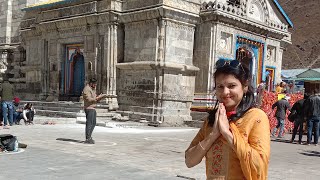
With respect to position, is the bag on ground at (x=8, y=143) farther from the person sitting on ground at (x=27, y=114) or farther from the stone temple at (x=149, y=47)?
→ the stone temple at (x=149, y=47)

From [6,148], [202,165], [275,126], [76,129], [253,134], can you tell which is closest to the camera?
[253,134]

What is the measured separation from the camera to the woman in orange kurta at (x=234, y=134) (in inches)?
84.7

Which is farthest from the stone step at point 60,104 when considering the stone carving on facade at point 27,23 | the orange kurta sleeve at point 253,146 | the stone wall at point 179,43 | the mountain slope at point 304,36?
the mountain slope at point 304,36

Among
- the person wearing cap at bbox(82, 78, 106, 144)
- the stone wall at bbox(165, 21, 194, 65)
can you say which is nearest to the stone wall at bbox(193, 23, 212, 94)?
the stone wall at bbox(165, 21, 194, 65)

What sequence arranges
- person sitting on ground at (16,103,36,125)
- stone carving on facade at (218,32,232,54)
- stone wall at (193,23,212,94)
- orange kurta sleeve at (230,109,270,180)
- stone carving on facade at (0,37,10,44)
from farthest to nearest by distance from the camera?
stone carving on facade at (0,37,10,44) → stone carving on facade at (218,32,232,54) → stone wall at (193,23,212,94) → person sitting on ground at (16,103,36,125) → orange kurta sleeve at (230,109,270,180)

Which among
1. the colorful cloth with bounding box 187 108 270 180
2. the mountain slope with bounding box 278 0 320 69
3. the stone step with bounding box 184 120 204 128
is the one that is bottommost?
the stone step with bounding box 184 120 204 128

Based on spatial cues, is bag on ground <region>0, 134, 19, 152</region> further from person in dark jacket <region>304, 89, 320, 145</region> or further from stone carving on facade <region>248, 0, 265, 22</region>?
stone carving on facade <region>248, 0, 265, 22</region>

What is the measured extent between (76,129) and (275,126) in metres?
7.86

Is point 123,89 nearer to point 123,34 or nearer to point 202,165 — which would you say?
point 123,34

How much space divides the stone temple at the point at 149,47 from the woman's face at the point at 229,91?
44.5ft

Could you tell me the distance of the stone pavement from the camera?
20.9 feet

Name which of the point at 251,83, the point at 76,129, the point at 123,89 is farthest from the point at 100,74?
the point at 251,83

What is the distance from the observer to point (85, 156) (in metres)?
8.02

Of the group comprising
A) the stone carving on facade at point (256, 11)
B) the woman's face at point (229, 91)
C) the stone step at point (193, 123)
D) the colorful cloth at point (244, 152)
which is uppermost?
the stone carving on facade at point (256, 11)
